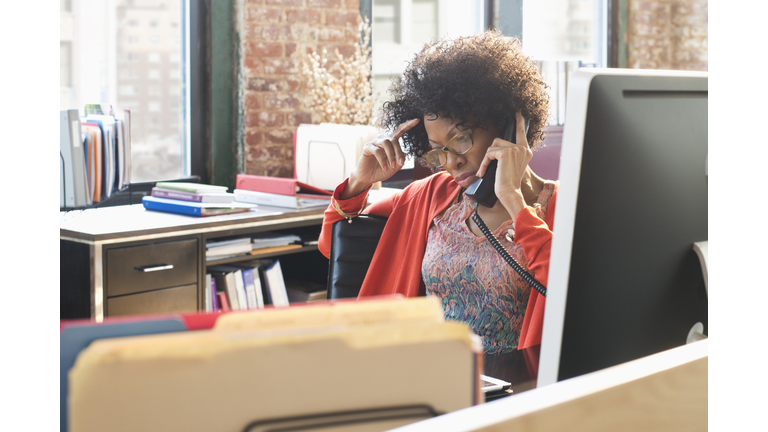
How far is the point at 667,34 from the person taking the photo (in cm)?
534

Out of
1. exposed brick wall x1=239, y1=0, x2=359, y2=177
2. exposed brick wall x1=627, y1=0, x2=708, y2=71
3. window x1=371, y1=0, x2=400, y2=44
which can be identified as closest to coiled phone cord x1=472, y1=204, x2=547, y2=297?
exposed brick wall x1=239, y1=0, x2=359, y2=177

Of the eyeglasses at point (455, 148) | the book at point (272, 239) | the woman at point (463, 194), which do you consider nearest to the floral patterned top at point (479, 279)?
the woman at point (463, 194)

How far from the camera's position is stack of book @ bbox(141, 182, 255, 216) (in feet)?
8.24

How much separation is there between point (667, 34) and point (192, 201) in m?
4.30

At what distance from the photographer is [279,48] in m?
3.24

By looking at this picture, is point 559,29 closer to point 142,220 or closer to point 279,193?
point 279,193

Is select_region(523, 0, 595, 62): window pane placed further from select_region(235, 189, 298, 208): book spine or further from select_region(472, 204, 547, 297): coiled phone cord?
select_region(472, 204, 547, 297): coiled phone cord

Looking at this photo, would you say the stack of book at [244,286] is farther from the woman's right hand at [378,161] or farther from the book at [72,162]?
the woman's right hand at [378,161]

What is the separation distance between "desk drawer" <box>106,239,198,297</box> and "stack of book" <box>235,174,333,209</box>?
1.48 feet

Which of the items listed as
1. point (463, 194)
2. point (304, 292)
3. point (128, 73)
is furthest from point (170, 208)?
point (463, 194)
